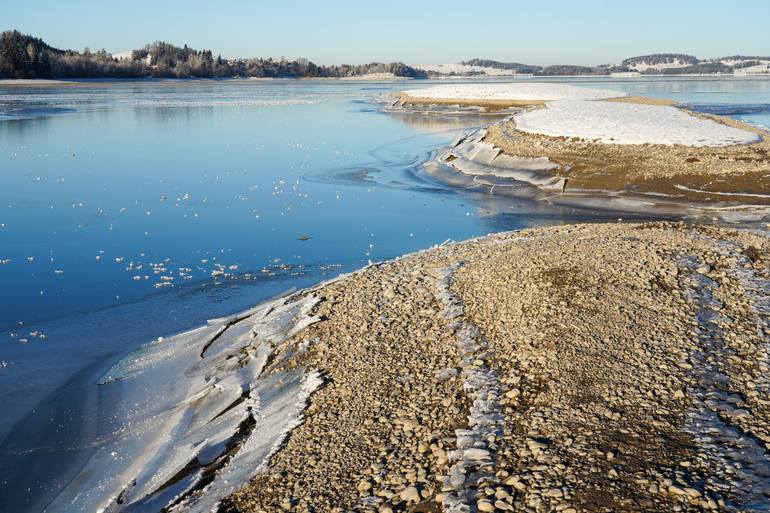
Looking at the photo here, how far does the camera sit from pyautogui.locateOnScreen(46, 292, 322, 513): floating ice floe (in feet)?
25.6

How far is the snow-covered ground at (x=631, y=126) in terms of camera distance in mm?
32312

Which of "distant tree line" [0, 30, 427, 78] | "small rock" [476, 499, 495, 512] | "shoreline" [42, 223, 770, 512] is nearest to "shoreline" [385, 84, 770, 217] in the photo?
"shoreline" [42, 223, 770, 512]

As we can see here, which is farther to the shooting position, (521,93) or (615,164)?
(521,93)

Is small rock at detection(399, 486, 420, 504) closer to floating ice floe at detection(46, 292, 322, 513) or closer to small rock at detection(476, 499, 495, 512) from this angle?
small rock at detection(476, 499, 495, 512)

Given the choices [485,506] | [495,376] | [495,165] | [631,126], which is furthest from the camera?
[631,126]

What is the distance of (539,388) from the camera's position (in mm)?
8234

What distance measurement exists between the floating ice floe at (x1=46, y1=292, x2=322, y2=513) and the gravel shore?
0.40 m

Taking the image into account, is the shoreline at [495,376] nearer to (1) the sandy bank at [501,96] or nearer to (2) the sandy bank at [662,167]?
(2) the sandy bank at [662,167]

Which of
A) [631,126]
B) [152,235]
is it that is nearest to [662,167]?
[631,126]

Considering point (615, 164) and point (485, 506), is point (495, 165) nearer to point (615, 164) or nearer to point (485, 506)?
point (615, 164)

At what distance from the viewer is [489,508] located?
6043mm

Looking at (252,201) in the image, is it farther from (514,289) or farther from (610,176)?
(514,289)

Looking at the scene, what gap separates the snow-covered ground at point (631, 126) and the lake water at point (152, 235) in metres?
7.21

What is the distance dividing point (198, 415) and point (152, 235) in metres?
11.8
